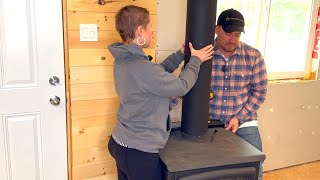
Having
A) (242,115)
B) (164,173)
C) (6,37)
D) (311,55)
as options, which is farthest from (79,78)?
(311,55)

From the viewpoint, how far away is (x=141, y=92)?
54.9 inches

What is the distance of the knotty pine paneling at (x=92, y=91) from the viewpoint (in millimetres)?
1872

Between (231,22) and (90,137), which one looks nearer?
(231,22)

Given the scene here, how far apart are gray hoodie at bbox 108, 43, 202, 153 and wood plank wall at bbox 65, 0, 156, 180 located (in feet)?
1.46

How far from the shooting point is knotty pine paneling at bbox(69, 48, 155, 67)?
5.99 feet

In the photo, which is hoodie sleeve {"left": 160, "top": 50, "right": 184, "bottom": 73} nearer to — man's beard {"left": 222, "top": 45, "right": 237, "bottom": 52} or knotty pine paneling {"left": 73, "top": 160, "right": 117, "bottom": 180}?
man's beard {"left": 222, "top": 45, "right": 237, "bottom": 52}

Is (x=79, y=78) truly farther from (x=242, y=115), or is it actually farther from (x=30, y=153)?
(x=242, y=115)

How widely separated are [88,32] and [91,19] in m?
0.08

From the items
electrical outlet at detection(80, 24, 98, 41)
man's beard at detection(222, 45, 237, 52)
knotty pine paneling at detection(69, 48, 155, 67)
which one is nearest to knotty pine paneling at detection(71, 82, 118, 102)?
knotty pine paneling at detection(69, 48, 155, 67)

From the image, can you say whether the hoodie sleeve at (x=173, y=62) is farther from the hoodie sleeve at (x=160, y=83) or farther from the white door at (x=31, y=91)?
the white door at (x=31, y=91)

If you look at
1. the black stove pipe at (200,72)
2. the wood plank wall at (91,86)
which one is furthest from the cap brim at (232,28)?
the wood plank wall at (91,86)

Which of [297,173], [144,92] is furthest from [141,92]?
[297,173]

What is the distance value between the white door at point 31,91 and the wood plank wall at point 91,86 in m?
0.07

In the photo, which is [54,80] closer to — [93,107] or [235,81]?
[93,107]
